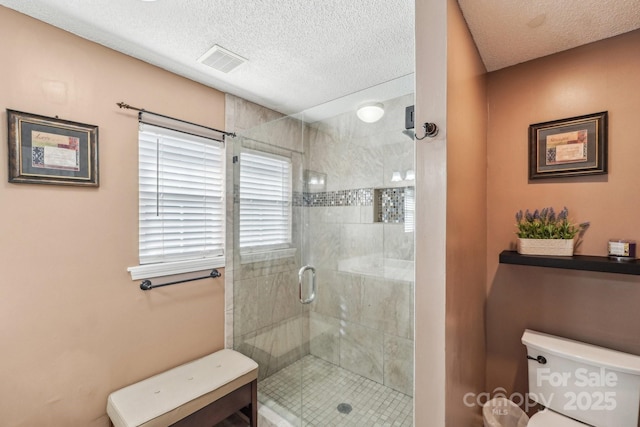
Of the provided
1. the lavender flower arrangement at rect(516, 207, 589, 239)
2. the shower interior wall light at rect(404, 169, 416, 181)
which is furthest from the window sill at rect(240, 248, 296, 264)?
the lavender flower arrangement at rect(516, 207, 589, 239)

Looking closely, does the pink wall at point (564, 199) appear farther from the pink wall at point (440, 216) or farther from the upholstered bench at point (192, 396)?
the upholstered bench at point (192, 396)

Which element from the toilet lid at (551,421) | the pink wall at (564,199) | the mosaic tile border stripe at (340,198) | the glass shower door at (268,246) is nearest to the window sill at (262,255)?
the glass shower door at (268,246)

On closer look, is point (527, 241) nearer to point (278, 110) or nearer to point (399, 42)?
point (399, 42)

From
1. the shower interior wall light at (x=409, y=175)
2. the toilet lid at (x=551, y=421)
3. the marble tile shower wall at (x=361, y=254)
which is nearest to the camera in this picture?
the toilet lid at (x=551, y=421)

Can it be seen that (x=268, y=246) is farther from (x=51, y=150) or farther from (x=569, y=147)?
(x=569, y=147)

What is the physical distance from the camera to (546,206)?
1.69 meters

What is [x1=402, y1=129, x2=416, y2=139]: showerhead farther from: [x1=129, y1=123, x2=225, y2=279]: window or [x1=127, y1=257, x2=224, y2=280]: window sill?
[x1=127, y1=257, x2=224, y2=280]: window sill

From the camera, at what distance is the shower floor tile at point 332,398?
193 centimetres

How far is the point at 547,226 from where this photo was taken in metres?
1.57

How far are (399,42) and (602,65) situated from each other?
1.12m

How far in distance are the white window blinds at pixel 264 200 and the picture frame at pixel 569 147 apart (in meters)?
1.74

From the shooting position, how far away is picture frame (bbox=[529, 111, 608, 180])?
152cm

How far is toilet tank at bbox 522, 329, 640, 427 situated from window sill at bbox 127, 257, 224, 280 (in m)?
2.16

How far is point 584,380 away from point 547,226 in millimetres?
800
